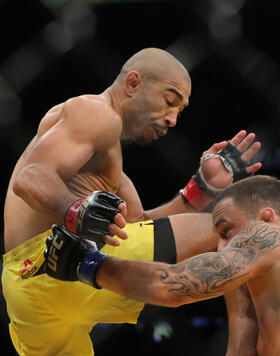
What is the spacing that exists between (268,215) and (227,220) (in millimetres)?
105

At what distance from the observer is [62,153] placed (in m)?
1.67

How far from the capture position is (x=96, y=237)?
4.79 ft

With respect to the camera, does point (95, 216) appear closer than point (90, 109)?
Yes

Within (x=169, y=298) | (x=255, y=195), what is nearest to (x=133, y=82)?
(x=255, y=195)

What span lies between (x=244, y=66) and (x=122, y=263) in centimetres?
135

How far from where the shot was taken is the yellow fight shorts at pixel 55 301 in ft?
5.52

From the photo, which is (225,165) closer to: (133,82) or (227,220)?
(133,82)

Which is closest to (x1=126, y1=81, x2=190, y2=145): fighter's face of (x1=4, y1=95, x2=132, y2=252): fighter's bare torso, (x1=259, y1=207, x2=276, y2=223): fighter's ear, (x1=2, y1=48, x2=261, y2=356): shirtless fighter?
(x1=2, y1=48, x2=261, y2=356): shirtless fighter

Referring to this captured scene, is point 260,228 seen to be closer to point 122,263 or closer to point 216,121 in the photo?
point 122,263

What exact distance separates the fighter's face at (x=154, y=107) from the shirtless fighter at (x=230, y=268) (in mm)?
539

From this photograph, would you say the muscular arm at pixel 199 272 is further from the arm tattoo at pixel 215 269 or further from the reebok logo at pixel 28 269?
the reebok logo at pixel 28 269

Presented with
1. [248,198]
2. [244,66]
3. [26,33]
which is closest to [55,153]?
[248,198]

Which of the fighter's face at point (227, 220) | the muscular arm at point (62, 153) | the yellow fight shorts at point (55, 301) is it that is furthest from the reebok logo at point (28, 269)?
the fighter's face at point (227, 220)

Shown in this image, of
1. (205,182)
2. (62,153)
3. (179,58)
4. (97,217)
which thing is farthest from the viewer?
(179,58)
